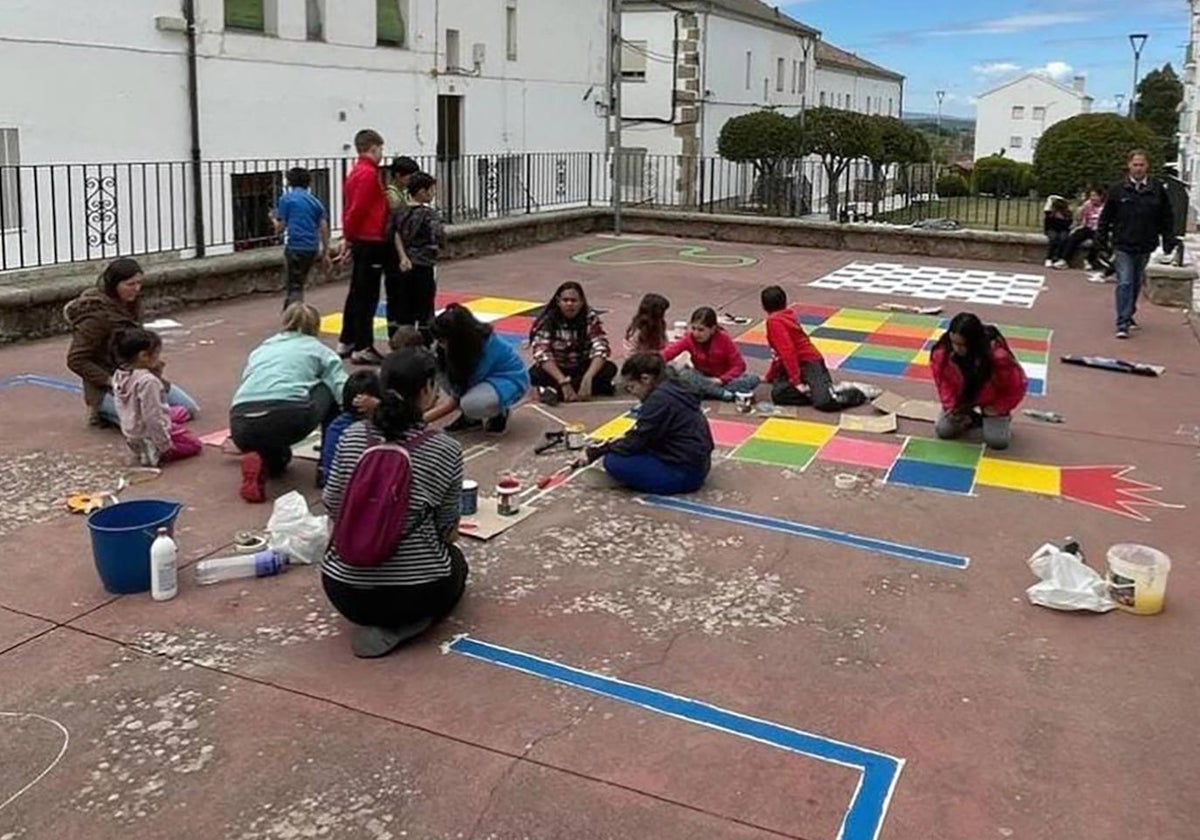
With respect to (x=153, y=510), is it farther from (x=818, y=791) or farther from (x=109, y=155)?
(x=109, y=155)

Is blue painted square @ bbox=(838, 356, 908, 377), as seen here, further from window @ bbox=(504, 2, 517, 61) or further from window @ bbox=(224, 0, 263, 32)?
window @ bbox=(504, 2, 517, 61)

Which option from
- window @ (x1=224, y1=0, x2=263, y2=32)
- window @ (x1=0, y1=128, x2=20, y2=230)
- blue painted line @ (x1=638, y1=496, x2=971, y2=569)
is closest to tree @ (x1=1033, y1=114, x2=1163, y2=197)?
window @ (x1=224, y1=0, x2=263, y2=32)

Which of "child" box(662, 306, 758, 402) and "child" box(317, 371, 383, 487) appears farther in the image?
"child" box(662, 306, 758, 402)

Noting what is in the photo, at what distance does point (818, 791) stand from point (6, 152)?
13.6m

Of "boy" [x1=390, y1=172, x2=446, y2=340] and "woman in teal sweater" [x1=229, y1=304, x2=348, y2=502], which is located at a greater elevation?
"boy" [x1=390, y1=172, x2=446, y2=340]

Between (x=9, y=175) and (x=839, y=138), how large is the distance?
22.2 metres

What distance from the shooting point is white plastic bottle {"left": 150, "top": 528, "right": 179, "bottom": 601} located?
4.60 m

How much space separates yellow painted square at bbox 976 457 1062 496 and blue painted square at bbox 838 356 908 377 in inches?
98.4

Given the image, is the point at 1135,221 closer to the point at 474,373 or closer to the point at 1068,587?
the point at 474,373

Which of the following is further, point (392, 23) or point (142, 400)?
point (392, 23)

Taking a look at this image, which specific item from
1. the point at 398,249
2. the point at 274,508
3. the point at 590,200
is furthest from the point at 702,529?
the point at 590,200

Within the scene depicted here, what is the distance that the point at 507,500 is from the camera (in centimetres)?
573

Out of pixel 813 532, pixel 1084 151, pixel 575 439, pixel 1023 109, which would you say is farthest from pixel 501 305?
pixel 1023 109

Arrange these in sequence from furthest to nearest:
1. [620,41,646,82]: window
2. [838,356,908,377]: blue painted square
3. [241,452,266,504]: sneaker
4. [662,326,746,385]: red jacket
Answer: [620,41,646,82]: window → [838,356,908,377]: blue painted square → [662,326,746,385]: red jacket → [241,452,266,504]: sneaker
